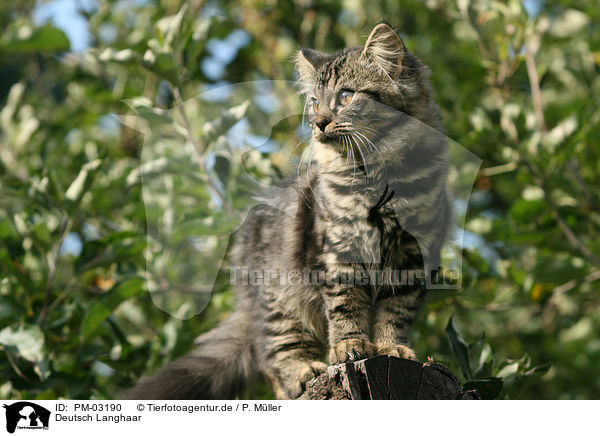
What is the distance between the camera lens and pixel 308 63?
6.93 ft

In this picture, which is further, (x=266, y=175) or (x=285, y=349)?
(x=266, y=175)

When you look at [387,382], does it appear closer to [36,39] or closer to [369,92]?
[369,92]

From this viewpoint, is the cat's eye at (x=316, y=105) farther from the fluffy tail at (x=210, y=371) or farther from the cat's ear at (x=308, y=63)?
the fluffy tail at (x=210, y=371)

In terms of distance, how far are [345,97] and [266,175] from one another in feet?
2.70

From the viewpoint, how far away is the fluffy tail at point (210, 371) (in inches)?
89.7

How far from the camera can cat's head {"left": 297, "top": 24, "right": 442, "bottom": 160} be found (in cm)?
188

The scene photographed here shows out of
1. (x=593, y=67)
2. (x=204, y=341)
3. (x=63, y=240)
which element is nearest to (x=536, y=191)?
(x=593, y=67)

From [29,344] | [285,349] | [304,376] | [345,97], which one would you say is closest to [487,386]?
[304,376]

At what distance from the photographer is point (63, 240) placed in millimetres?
2551

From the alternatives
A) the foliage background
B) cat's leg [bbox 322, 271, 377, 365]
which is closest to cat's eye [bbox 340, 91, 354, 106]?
the foliage background

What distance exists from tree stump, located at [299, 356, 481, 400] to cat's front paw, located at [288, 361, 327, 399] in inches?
15.8
